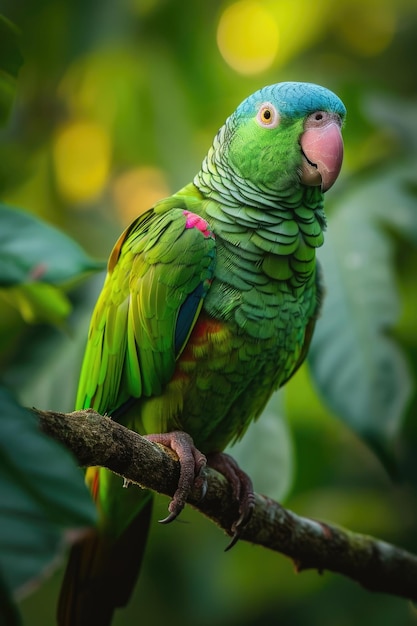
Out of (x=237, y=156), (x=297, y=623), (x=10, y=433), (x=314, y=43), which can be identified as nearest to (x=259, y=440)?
(x=237, y=156)

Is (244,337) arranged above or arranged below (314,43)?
below

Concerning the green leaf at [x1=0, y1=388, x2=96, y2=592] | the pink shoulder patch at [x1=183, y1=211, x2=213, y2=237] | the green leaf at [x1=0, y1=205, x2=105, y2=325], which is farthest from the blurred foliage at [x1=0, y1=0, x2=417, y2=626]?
the green leaf at [x1=0, y1=388, x2=96, y2=592]

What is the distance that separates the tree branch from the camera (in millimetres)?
1334

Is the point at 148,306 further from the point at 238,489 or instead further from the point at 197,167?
the point at 197,167

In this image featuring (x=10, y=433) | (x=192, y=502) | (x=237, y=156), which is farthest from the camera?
(x=237, y=156)

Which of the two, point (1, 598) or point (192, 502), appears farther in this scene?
point (192, 502)

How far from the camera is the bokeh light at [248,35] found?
284 cm

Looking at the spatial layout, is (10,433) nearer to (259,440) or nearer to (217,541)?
(259,440)

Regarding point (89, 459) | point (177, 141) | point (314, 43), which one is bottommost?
point (89, 459)

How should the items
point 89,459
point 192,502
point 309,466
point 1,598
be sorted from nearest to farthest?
point 1,598, point 89,459, point 192,502, point 309,466

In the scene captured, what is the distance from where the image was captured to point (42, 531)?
0.67 metres

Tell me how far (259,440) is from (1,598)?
114 cm

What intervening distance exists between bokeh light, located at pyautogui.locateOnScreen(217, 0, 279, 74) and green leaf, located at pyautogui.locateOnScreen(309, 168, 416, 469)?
3.43 ft

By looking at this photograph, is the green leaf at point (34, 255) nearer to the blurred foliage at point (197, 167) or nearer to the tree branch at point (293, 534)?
the tree branch at point (293, 534)
